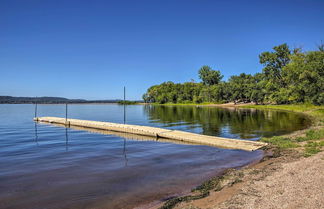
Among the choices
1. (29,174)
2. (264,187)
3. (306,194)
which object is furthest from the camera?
(29,174)

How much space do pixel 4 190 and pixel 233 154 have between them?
47.6 feet

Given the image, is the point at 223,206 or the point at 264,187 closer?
the point at 223,206

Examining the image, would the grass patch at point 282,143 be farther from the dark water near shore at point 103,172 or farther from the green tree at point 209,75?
the green tree at point 209,75

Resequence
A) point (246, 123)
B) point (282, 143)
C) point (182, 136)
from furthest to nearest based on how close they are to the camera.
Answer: point (246, 123), point (182, 136), point (282, 143)

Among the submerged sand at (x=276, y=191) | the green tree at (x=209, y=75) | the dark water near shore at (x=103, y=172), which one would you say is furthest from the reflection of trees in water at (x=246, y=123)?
the green tree at (x=209, y=75)

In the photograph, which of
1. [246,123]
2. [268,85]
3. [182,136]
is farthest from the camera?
[268,85]

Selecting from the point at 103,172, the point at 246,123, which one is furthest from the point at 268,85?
the point at 103,172

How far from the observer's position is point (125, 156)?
17188 millimetres

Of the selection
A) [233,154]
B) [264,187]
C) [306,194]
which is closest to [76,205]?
[264,187]

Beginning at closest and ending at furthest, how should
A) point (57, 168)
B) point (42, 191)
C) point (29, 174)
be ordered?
point (42, 191) < point (29, 174) < point (57, 168)

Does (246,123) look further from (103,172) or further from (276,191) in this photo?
(276,191)

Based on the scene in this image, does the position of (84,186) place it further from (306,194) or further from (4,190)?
(306,194)

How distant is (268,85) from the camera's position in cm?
8638

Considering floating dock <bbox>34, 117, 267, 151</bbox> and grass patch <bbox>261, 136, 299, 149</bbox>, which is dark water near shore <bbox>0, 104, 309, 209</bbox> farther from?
grass patch <bbox>261, 136, 299, 149</bbox>
